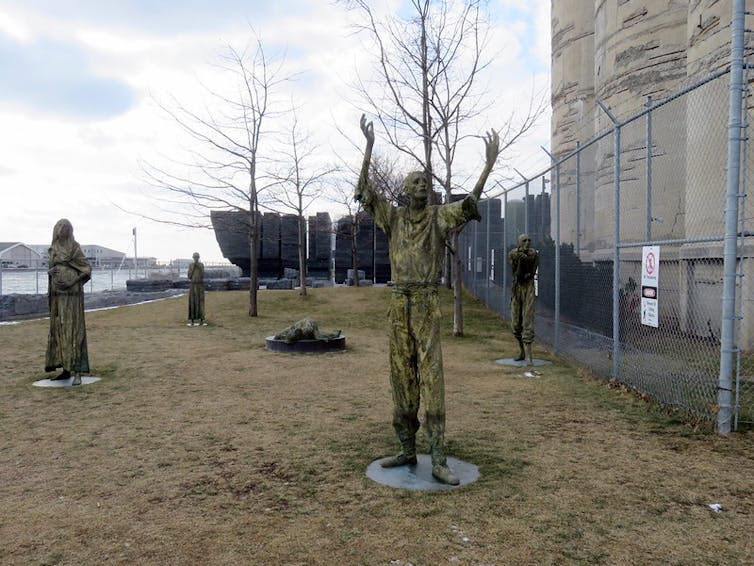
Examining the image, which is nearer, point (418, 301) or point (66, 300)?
point (418, 301)

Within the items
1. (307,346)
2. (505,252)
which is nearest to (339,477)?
(307,346)

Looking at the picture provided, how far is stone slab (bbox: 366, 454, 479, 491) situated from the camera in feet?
14.2

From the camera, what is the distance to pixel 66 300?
817 cm

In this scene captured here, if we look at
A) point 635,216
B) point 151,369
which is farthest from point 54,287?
point 635,216

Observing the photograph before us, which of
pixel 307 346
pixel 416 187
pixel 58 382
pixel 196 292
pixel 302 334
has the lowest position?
pixel 58 382

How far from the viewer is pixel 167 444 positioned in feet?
18.0

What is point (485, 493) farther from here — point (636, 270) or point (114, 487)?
point (636, 270)

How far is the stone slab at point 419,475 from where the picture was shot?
4.32 meters

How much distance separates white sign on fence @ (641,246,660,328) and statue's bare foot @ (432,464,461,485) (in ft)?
11.0

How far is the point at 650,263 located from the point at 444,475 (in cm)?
381

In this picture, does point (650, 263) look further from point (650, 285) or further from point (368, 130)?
point (368, 130)

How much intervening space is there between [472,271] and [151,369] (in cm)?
1493

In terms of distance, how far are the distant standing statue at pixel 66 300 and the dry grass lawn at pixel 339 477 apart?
0.53 metres

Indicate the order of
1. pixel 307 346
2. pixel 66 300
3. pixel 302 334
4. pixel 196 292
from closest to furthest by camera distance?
1. pixel 66 300
2. pixel 307 346
3. pixel 302 334
4. pixel 196 292
